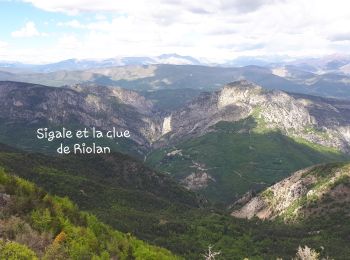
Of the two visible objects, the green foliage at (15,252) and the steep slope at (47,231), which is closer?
the green foliage at (15,252)

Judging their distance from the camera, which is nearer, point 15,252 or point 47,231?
Result: point 15,252

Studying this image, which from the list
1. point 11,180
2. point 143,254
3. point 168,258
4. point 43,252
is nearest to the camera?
point 43,252

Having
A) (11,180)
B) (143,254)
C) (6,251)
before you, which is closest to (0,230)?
(6,251)

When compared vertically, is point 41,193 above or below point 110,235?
above

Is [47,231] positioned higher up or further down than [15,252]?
further down

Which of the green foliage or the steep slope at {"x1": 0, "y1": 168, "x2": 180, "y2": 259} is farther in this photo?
the steep slope at {"x1": 0, "y1": 168, "x2": 180, "y2": 259}

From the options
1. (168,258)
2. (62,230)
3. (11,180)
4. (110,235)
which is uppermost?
(11,180)

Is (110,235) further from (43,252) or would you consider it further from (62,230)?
(43,252)

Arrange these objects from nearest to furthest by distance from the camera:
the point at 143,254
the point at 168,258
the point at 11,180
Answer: the point at 11,180, the point at 143,254, the point at 168,258
